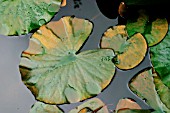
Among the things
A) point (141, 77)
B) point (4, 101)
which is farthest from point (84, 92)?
point (4, 101)

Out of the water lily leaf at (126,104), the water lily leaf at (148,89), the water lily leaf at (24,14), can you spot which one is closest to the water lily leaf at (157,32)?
the water lily leaf at (148,89)

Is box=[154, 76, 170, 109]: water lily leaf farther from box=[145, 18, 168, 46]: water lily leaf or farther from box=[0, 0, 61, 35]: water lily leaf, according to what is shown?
box=[0, 0, 61, 35]: water lily leaf

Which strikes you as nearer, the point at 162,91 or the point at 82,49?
the point at 162,91

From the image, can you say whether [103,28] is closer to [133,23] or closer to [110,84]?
[133,23]

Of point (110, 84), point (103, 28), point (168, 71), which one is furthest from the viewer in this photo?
point (103, 28)

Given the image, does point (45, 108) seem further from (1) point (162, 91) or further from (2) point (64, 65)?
(1) point (162, 91)

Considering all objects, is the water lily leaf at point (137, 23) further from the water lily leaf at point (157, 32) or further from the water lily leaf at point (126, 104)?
the water lily leaf at point (126, 104)

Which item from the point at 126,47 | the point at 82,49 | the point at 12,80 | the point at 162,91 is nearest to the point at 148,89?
the point at 162,91
